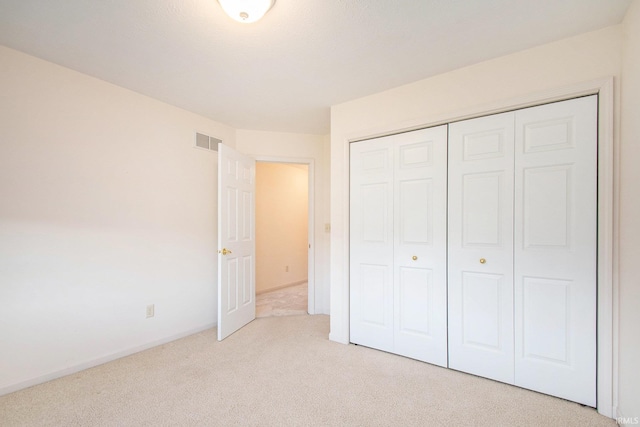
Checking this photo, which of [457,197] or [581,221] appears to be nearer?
[581,221]

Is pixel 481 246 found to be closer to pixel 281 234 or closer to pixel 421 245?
pixel 421 245

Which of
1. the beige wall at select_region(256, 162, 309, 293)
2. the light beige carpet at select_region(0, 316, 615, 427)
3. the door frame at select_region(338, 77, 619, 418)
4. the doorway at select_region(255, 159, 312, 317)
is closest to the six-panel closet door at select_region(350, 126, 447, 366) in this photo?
the light beige carpet at select_region(0, 316, 615, 427)

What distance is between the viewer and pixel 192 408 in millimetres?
1760

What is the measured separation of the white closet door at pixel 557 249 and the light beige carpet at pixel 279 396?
0.68ft

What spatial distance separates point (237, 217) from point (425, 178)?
1995mm

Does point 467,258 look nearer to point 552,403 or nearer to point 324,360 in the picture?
point 552,403

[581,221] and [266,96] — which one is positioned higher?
[266,96]

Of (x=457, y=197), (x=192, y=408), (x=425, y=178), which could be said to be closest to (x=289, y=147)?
(x=425, y=178)

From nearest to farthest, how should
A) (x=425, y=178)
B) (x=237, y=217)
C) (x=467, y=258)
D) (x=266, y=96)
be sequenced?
(x=467, y=258) → (x=425, y=178) → (x=266, y=96) → (x=237, y=217)

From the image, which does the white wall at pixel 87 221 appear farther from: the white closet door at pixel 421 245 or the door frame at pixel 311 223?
the white closet door at pixel 421 245

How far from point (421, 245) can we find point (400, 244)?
7.1 inches

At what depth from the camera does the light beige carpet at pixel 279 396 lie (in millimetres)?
1662

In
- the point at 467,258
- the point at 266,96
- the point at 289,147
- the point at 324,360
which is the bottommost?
the point at 324,360

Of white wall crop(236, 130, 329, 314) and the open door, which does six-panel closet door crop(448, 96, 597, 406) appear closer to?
white wall crop(236, 130, 329, 314)
